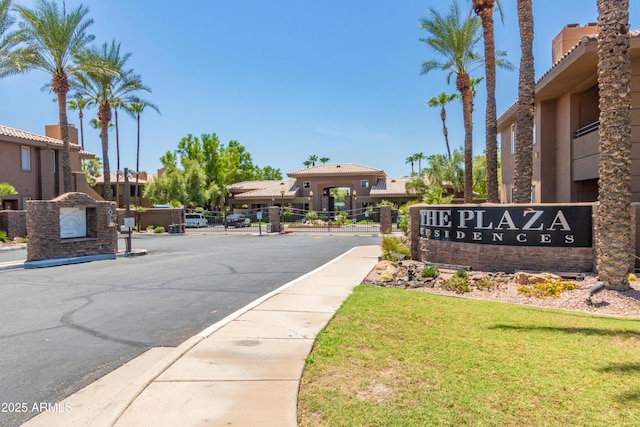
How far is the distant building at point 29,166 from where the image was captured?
105 feet

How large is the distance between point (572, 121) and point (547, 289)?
10.6 meters

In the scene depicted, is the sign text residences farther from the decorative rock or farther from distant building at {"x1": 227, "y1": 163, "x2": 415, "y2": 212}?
distant building at {"x1": 227, "y1": 163, "x2": 415, "y2": 212}

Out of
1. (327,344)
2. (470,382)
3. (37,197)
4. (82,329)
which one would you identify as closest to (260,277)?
(82,329)

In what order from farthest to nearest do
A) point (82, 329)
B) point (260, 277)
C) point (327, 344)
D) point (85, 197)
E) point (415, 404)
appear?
point (85, 197) → point (260, 277) → point (82, 329) → point (327, 344) → point (415, 404)

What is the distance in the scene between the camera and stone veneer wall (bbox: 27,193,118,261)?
17.2 metres

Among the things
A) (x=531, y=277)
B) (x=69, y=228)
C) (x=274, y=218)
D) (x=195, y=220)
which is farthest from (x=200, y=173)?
(x=531, y=277)

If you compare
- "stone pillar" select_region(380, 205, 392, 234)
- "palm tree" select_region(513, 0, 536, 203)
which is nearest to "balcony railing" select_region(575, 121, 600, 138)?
"palm tree" select_region(513, 0, 536, 203)

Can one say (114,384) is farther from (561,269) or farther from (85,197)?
(85,197)

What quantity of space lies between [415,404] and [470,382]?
836mm

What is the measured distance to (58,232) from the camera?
1795cm

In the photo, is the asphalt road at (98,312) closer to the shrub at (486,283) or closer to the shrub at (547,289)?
the shrub at (486,283)

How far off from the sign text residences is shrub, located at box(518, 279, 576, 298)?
6.29ft

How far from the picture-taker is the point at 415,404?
14.1 feet

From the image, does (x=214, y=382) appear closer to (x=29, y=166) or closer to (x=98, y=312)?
(x=98, y=312)
